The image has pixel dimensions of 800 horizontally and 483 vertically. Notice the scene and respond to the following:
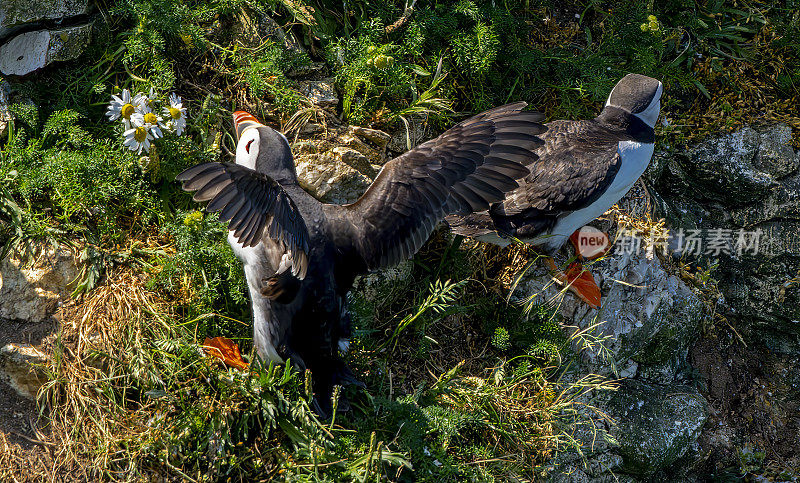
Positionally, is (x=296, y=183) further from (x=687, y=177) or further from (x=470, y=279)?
(x=687, y=177)

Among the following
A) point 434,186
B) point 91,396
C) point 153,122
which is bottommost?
point 91,396

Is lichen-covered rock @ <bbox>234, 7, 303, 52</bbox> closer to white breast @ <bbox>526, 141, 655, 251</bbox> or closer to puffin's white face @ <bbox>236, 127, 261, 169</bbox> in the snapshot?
puffin's white face @ <bbox>236, 127, 261, 169</bbox>

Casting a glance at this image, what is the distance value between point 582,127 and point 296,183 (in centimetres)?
190

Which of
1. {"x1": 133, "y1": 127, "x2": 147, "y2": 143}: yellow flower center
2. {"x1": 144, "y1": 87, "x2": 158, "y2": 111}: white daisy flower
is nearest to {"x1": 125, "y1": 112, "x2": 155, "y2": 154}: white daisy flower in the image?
{"x1": 133, "y1": 127, "x2": 147, "y2": 143}: yellow flower center

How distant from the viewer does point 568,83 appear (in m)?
5.54

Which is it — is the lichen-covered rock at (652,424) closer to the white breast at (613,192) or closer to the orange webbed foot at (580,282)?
the orange webbed foot at (580,282)

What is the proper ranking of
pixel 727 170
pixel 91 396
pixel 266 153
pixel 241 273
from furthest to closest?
pixel 727 170 < pixel 241 273 < pixel 266 153 < pixel 91 396

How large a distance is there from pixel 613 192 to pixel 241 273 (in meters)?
2.30

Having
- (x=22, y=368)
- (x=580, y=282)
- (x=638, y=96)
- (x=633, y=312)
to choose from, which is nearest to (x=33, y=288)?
(x=22, y=368)

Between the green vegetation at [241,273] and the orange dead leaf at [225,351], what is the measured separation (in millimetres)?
68

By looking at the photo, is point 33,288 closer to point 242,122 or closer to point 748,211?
point 242,122

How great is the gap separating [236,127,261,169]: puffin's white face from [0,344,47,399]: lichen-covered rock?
1.51 m

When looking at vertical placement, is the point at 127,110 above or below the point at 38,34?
below

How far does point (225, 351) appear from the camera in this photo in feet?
13.3
